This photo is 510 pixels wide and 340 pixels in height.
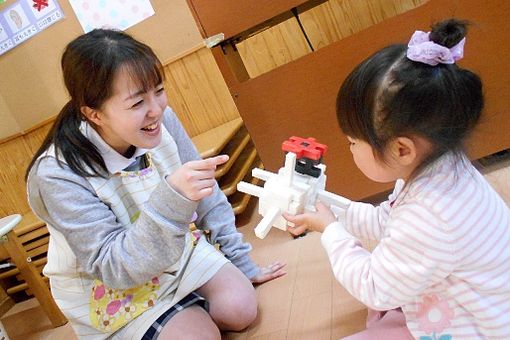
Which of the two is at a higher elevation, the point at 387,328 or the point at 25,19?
the point at 25,19

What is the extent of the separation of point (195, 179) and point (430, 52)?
45cm

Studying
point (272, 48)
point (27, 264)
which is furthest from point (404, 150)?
point (27, 264)

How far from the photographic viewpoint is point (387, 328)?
0.85 meters

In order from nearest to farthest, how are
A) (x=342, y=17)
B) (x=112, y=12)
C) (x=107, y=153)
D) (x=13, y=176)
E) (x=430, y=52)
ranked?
(x=430, y=52), (x=107, y=153), (x=342, y=17), (x=112, y=12), (x=13, y=176)

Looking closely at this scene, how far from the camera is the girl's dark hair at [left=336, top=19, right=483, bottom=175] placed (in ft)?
2.04

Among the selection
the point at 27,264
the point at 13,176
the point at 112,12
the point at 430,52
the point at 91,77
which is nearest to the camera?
the point at 430,52

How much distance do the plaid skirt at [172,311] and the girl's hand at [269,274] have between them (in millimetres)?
202

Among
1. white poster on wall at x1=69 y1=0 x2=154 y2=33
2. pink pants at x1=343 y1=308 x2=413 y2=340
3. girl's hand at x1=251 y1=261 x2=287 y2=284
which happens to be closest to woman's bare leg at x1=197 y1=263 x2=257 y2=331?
girl's hand at x1=251 y1=261 x2=287 y2=284

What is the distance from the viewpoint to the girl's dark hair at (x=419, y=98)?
621 mm

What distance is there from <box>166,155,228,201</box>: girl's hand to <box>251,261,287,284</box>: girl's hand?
487 millimetres

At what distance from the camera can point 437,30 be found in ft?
2.08

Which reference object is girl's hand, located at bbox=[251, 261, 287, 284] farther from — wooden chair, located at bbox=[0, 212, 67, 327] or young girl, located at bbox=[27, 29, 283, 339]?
wooden chair, located at bbox=[0, 212, 67, 327]

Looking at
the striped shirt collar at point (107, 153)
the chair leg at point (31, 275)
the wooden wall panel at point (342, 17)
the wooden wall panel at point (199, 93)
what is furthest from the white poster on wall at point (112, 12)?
the striped shirt collar at point (107, 153)

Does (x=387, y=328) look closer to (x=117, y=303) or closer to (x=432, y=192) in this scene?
(x=432, y=192)
